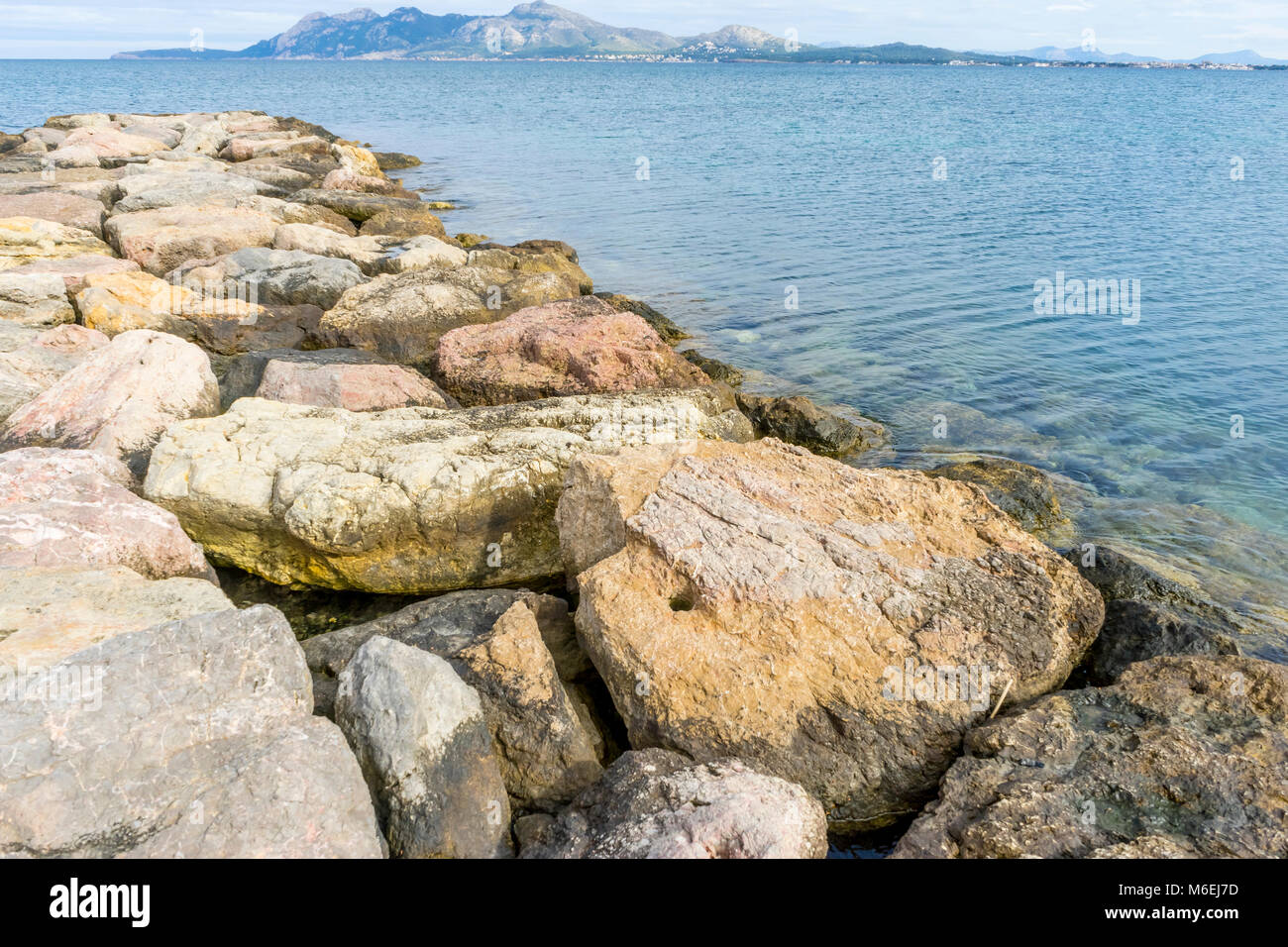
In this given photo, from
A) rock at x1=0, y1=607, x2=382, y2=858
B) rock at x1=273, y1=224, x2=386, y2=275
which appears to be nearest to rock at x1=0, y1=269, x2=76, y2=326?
rock at x1=273, y1=224, x2=386, y2=275

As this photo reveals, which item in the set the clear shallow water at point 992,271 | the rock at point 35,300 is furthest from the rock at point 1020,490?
the rock at point 35,300

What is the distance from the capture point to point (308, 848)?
3.87 metres

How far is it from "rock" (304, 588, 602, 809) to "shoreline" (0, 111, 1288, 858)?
22 millimetres

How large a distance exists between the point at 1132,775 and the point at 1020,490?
216 inches

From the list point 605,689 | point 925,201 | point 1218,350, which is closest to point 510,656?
point 605,689

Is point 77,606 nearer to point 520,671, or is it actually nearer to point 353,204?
point 520,671

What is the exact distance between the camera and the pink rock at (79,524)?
241 inches

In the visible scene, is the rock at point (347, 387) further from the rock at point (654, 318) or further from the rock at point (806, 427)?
the rock at point (654, 318)

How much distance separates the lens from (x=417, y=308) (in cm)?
1201

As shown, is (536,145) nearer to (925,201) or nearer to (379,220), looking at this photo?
(925,201)

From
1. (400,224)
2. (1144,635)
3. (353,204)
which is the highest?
(353,204)

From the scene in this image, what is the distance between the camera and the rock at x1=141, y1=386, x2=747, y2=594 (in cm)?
704

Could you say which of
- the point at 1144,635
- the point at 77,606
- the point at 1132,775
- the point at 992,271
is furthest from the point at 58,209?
the point at 992,271

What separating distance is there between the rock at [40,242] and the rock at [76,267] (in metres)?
0.44
